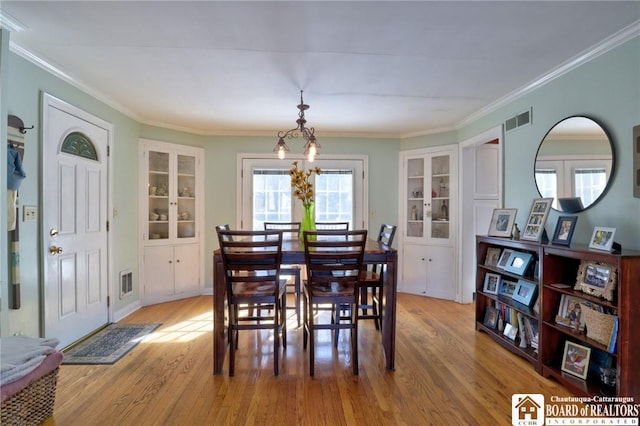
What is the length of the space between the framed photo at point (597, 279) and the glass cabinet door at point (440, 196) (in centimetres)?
228

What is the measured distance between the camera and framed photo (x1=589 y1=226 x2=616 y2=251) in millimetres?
2002

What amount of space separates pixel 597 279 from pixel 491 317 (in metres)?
1.25

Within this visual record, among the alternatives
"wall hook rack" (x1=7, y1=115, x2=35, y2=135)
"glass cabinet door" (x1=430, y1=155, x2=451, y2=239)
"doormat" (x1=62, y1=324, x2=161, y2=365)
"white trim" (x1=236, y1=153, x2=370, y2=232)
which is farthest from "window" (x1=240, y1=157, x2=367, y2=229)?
"wall hook rack" (x1=7, y1=115, x2=35, y2=135)

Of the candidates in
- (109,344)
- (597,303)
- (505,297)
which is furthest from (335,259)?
(109,344)

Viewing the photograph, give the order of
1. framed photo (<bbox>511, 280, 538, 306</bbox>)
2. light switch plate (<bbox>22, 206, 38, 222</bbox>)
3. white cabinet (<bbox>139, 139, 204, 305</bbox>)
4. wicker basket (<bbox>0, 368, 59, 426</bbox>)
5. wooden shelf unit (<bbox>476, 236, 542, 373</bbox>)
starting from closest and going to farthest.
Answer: wicker basket (<bbox>0, 368, 59, 426</bbox>) → light switch plate (<bbox>22, 206, 38, 222</bbox>) → wooden shelf unit (<bbox>476, 236, 542, 373</bbox>) → framed photo (<bbox>511, 280, 538, 306</bbox>) → white cabinet (<bbox>139, 139, 204, 305</bbox>)

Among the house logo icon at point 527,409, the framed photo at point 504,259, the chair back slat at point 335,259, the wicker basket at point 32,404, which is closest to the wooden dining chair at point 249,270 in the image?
the chair back slat at point 335,259

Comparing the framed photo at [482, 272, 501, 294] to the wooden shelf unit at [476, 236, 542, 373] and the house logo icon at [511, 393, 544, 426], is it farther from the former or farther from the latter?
the house logo icon at [511, 393, 544, 426]

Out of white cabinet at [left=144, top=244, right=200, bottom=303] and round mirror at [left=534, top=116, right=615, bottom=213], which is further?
white cabinet at [left=144, top=244, right=200, bottom=303]

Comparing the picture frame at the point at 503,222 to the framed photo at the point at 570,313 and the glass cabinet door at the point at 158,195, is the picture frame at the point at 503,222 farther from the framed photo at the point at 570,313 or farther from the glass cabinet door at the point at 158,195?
the glass cabinet door at the point at 158,195

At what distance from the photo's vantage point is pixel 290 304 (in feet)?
14.0

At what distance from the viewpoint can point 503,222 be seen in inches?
121

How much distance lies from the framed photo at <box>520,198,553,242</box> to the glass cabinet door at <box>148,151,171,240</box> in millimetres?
4083

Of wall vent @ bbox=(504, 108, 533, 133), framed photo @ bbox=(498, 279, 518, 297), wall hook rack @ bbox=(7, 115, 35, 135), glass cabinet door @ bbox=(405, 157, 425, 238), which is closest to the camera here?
wall hook rack @ bbox=(7, 115, 35, 135)

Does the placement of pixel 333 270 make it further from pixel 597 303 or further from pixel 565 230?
pixel 565 230
